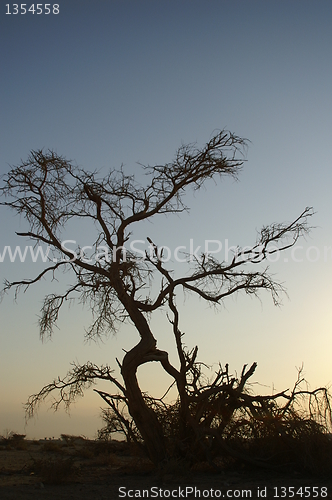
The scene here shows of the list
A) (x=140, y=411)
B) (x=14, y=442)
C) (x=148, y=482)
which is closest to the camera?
(x=148, y=482)

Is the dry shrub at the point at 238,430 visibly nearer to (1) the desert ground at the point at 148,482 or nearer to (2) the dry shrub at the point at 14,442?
(1) the desert ground at the point at 148,482

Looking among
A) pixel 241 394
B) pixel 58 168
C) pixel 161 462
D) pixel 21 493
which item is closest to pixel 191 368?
pixel 241 394

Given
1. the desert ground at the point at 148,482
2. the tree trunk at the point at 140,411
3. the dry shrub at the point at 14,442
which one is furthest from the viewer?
the dry shrub at the point at 14,442

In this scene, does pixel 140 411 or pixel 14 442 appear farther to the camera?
pixel 14 442

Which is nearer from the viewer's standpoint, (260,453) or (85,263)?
(260,453)

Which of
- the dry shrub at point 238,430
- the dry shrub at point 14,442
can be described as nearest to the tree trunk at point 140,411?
the dry shrub at point 238,430

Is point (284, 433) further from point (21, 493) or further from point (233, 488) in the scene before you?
point (21, 493)

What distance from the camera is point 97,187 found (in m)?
12.6

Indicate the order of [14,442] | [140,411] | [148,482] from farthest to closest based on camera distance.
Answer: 1. [14,442]
2. [140,411]
3. [148,482]

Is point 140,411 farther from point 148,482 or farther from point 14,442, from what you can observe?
point 14,442

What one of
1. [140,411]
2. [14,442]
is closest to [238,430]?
[140,411]

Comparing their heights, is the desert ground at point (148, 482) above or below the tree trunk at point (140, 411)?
below

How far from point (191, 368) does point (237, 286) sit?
241cm

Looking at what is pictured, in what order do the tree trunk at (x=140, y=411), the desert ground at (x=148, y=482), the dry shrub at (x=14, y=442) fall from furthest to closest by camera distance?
1. the dry shrub at (x=14, y=442)
2. the tree trunk at (x=140, y=411)
3. the desert ground at (x=148, y=482)
